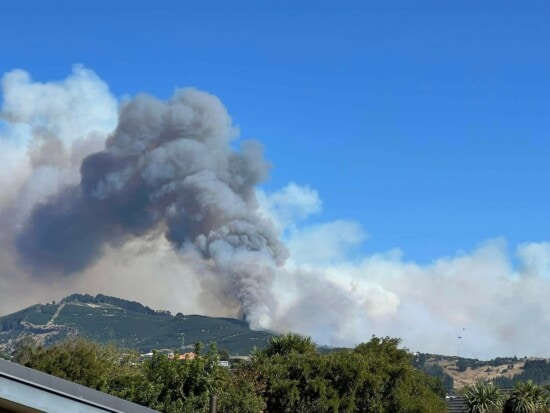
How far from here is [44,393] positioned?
6.08 m

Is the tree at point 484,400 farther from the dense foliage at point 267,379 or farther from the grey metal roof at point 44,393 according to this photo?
the grey metal roof at point 44,393

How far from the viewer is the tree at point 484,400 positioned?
78250mm

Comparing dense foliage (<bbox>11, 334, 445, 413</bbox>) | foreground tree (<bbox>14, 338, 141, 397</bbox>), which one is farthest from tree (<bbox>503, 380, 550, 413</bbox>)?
foreground tree (<bbox>14, 338, 141, 397</bbox>)

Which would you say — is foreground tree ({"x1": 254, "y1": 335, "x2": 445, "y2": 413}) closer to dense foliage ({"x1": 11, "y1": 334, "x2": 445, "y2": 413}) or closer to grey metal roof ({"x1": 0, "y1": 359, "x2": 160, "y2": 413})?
dense foliage ({"x1": 11, "y1": 334, "x2": 445, "y2": 413})

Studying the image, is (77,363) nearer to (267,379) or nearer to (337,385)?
(267,379)

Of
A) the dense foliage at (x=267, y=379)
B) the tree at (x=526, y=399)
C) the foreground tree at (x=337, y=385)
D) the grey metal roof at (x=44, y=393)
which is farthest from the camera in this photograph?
the tree at (x=526, y=399)

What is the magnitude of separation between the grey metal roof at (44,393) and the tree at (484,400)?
251 ft

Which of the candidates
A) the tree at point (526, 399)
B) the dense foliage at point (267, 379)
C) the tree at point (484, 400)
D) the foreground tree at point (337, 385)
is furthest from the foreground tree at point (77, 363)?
the tree at point (484, 400)

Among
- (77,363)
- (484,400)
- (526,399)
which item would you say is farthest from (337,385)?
(484,400)

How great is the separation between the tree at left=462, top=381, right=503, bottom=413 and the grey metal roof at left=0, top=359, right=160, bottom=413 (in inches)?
3011

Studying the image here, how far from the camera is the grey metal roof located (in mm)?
6062

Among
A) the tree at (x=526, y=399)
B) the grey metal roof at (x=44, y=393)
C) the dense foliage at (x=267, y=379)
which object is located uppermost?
the tree at (x=526, y=399)

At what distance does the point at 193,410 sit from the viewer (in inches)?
1416

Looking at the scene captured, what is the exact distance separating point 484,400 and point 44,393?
77726 mm
